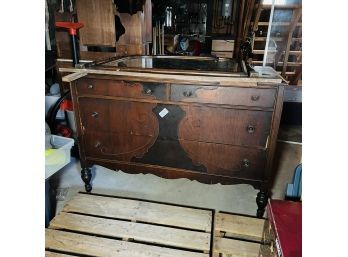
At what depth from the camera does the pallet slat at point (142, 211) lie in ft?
5.55

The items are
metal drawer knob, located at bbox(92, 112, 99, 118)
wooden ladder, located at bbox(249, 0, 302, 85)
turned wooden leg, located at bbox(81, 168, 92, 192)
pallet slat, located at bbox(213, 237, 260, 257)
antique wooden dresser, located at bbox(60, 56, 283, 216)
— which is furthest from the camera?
wooden ladder, located at bbox(249, 0, 302, 85)

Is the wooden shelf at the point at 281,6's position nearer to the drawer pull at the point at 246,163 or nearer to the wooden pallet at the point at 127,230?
the drawer pull at the point at 246,163

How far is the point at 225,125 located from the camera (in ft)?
5.39

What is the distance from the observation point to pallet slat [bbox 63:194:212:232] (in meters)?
1.69

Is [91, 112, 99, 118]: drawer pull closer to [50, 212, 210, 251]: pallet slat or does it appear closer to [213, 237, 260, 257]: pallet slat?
[50, 212, 210, 251]: pallet slat

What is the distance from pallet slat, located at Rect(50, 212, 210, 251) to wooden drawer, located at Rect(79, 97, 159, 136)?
63cm

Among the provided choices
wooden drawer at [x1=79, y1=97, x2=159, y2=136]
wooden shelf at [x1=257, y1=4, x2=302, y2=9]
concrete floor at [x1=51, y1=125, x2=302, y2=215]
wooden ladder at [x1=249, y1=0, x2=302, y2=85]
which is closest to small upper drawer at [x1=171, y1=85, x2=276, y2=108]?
wooden drawer at [x1=79, y1=97, x2=159, y2=136]

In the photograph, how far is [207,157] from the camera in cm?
176

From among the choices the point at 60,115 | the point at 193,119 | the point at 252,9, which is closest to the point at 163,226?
the point at 193,119

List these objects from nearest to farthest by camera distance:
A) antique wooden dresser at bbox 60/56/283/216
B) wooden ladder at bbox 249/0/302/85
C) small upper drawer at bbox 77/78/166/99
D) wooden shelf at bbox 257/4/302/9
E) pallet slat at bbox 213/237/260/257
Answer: pallet slat at bbox 213/237/260/257
antique wooden dresser at bbox 60/56/283/216
small upper drawer at bbox 77/78/166/99
wooden shelf at bbox 257/4/302/9
wooden ladder at bbox 249/0/302/85

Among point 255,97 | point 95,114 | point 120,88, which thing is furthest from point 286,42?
point 95,114

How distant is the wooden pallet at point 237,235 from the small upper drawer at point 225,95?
0.77 metres

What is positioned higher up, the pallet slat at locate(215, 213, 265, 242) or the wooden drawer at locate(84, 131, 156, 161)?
the wooden drawer at locate(84, 131, 156, 161)
